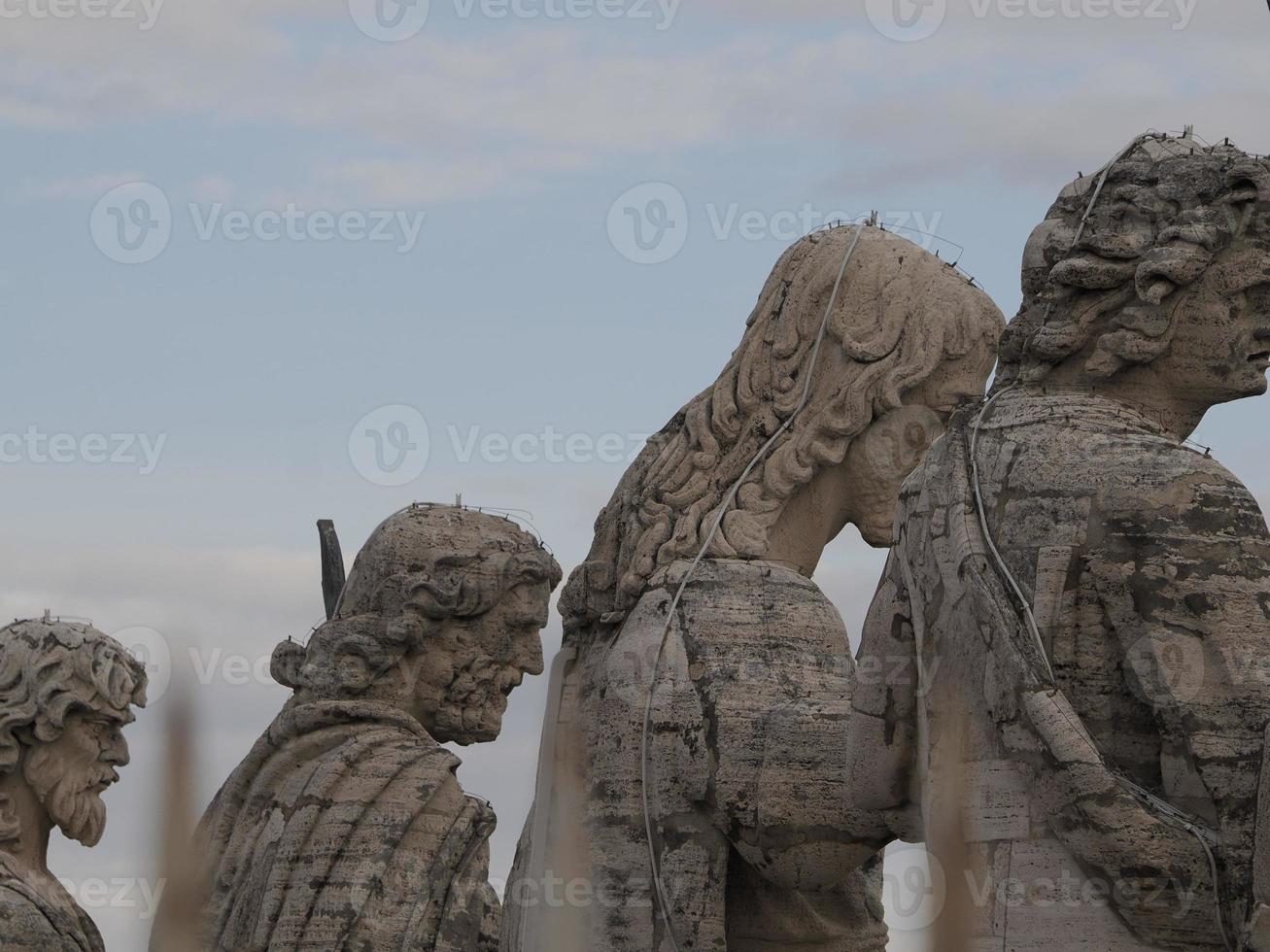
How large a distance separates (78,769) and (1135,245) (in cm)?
395

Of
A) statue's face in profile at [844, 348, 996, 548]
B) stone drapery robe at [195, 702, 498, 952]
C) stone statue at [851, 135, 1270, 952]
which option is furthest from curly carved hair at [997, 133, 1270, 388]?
stone drapery robe at [195, 702, 498, 952]

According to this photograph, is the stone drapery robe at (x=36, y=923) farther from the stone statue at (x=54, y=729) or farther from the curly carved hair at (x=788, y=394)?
the curly carved hair at (x=788, y=394)

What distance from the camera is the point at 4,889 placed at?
10.9 metres

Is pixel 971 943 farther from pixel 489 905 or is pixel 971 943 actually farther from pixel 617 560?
pixel 489 905

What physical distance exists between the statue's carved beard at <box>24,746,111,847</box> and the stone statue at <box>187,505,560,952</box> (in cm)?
289

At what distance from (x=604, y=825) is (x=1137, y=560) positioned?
3182mm

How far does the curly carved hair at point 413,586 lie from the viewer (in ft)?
49.1

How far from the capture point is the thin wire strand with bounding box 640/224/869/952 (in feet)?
41.9

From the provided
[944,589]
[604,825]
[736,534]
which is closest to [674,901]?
[604,825]

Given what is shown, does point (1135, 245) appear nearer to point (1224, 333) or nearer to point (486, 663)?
point (1224, 333)

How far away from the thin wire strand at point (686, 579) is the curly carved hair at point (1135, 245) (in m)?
2.13

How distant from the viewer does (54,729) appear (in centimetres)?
1130

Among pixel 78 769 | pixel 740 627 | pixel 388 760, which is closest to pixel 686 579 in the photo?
pixel 740 627

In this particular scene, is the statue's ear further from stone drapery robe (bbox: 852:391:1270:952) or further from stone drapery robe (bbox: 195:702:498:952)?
stone drapery robe (bbox: 852:391:1270:952)
